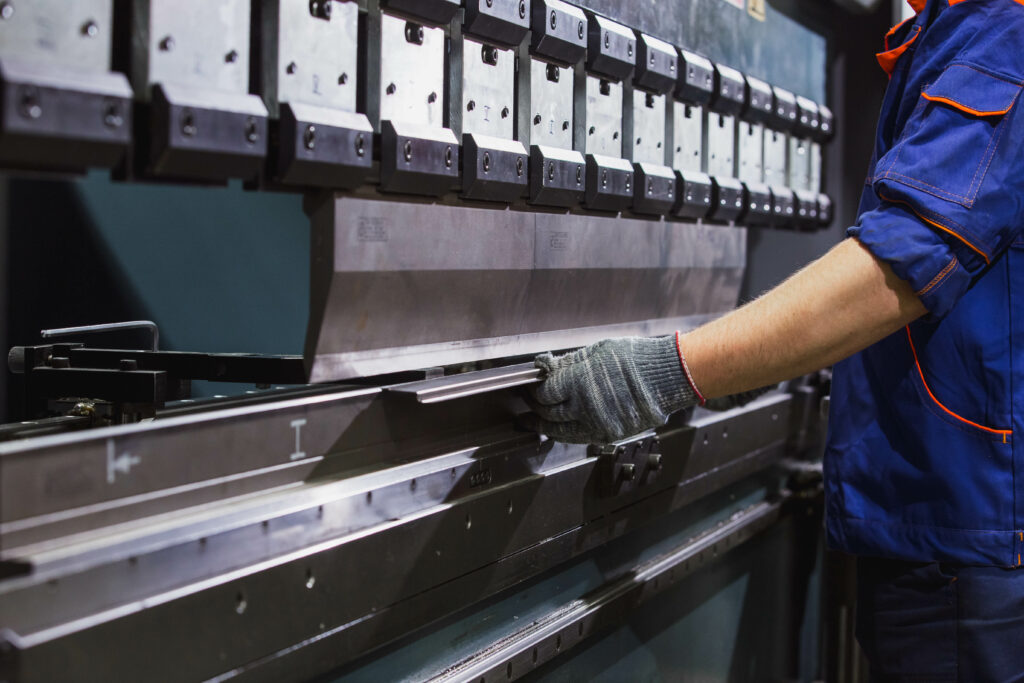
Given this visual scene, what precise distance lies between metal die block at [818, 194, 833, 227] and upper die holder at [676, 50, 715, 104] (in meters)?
0.67

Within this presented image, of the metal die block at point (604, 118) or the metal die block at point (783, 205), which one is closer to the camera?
the metal die block at point (604, 118)

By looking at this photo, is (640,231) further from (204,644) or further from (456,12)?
(204,644)

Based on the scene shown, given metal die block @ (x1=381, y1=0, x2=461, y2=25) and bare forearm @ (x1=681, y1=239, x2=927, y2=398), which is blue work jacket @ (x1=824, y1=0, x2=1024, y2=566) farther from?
metal die block @ (x1=381, y1=0, x2=461, y2=25)

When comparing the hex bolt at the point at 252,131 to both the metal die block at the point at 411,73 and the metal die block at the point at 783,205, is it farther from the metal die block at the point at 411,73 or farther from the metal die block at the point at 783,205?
the metal die block at the point at 783,205

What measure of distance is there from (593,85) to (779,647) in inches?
66.6

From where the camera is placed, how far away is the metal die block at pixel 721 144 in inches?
74.6

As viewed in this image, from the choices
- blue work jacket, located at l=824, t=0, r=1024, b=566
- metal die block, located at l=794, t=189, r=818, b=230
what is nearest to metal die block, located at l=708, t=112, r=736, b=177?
metal die block, located at l=794, t=189, r=818, b=230

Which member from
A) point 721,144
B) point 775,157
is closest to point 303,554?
point 721,144

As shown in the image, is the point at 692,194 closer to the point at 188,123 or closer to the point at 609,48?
the point at 609,48

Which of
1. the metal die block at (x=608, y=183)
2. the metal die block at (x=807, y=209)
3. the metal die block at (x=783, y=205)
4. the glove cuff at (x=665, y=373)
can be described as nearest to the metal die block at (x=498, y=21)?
the metal die block at (x=608, y=183)

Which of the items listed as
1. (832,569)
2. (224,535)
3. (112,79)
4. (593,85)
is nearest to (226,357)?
(224,535)

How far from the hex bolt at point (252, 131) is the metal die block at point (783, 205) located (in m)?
1.44

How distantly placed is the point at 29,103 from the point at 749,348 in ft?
2.80

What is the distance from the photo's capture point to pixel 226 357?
1.24 meters
